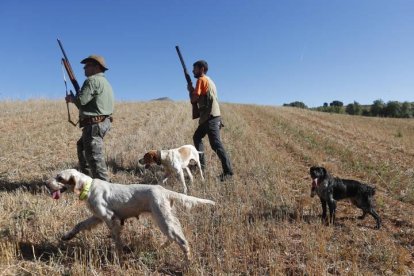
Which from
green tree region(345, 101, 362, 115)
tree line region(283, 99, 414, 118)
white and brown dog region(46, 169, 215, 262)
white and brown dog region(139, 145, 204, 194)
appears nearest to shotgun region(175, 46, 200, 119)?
→ white and brown dog region(139, 145, 204, 194)

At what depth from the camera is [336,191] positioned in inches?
207

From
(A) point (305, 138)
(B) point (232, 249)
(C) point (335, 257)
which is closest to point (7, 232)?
(B) point (232, 249)

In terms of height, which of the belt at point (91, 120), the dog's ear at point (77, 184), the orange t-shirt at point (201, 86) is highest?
the orange t-shirt at point (201, 86)

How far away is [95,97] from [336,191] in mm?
4104

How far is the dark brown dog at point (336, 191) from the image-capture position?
16.9ft

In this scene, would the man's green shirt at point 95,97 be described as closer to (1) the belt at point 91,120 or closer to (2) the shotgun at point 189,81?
(1) the belt at point 91,120

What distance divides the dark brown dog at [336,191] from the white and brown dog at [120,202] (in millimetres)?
2045

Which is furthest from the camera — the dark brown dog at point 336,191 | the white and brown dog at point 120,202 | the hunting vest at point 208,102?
the hunting vest at point 208,102

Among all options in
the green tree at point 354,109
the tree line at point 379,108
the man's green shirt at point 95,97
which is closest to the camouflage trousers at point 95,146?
the man's green shirt at point 95,97

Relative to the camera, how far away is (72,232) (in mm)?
Result: 4168

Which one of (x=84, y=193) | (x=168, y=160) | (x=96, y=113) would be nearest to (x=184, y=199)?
(x=84, y=193)

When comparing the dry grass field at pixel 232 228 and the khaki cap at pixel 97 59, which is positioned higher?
the khaki cap at pixel 97 59

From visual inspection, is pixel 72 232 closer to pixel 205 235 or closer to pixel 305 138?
pixel 205 235

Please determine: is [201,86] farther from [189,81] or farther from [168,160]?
[168,160]
